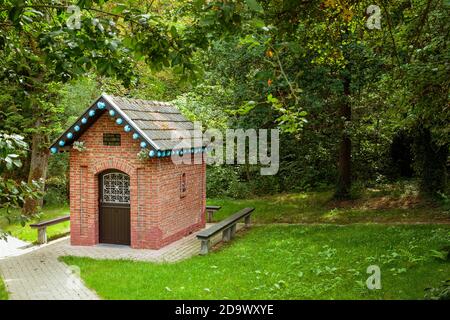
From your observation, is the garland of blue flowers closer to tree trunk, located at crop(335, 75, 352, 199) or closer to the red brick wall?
the red brick wall

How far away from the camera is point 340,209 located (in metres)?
18.0

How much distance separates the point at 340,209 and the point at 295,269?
26.4ft

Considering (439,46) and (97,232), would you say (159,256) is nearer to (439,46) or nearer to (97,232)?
(97,232)

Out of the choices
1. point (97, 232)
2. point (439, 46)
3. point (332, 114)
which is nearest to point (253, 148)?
point (332, 114)

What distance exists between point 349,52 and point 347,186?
5.56 m

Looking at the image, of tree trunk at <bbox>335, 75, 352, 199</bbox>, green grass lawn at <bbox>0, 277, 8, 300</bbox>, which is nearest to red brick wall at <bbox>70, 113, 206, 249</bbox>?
green grass lawn at <bbox>0, 277, 8, 300</bbox>

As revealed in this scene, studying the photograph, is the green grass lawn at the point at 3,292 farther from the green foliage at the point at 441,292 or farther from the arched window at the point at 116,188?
the green foliage at the point at 441,292

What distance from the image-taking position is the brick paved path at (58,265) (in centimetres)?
966

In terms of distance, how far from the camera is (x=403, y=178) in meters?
21.5

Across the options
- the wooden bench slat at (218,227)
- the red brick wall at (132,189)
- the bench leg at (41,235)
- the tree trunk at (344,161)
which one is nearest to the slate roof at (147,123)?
the red brick wall at (132,189)

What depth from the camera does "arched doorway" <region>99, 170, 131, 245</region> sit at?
1355 centimetres

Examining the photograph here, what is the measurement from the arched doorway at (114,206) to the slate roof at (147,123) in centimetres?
147

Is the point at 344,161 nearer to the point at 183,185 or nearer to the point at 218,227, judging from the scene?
the point at 183,185
